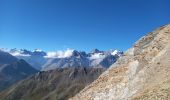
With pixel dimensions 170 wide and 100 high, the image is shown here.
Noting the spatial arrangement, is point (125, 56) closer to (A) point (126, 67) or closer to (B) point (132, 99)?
(A) point (126, 67)

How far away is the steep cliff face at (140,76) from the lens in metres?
24.6

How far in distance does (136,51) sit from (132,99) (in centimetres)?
758

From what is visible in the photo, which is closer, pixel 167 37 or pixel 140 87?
pixel 140 87

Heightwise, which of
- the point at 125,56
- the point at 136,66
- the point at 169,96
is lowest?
the point at 169,96

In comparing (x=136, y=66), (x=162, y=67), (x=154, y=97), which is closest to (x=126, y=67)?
(x=136, y=66)

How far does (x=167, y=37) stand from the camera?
1189 inches

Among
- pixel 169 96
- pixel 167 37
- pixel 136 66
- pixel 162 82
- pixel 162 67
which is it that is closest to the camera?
pixel 169 96

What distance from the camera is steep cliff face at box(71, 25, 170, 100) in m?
24.6

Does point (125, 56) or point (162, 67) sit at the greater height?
point (125, 56)

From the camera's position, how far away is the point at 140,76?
2658 centimetres

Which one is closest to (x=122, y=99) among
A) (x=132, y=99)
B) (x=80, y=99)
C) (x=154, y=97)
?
(x=132, y=99)

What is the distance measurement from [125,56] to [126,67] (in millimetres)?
2574

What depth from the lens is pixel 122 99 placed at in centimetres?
2588

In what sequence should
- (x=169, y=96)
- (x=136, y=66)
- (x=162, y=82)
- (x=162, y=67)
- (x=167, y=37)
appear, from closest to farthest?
(x=169, y=96) → (x=162, y=82) → (x=162, y=67) → (x=136, y=66) → (x=167, y=37)
